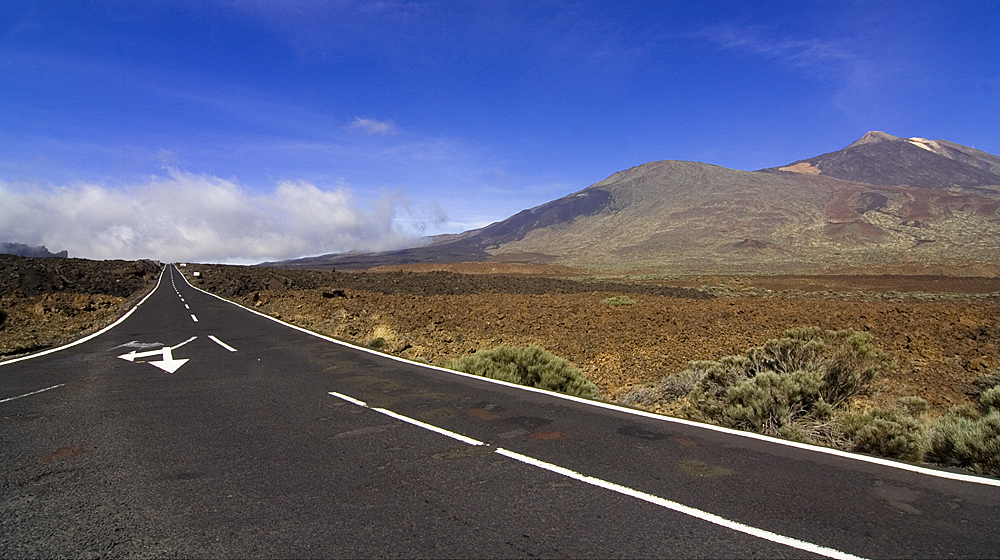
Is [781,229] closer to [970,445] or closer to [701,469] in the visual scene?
[970,445]

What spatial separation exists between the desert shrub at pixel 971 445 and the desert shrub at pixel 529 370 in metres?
4.99

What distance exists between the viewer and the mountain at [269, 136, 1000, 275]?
3199 inches

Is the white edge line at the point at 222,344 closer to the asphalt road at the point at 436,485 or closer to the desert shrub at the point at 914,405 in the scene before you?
the asphalt road at the point at 436,485

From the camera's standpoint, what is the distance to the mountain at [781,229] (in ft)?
267

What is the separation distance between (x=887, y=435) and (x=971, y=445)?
649 millimetres

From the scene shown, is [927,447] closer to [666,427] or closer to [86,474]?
[666,427]

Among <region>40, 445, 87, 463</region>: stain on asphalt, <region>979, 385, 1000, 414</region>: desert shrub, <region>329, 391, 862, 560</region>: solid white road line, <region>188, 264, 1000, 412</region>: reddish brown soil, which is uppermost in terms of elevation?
<region>40, 445, 87, 463</region>: stain on asphalt

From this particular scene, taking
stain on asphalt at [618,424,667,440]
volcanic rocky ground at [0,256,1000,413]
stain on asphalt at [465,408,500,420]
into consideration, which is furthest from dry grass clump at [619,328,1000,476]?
stain on asphalt at [465,408,500,420]

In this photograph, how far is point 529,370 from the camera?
31.7 ft

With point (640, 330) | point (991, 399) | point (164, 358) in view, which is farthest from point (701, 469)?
point (640, 330)

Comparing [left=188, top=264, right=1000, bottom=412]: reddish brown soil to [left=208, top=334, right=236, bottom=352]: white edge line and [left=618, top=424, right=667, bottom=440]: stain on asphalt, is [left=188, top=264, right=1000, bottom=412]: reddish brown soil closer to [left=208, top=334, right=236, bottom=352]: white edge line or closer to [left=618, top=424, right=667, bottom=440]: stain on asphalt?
[left=208, top=334, right=236, bottom=352]: white edge line

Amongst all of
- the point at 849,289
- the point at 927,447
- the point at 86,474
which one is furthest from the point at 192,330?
the point at 849,289

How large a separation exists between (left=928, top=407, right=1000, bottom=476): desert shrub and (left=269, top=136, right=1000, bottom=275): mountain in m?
70.3

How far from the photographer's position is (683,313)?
20.3 metres
